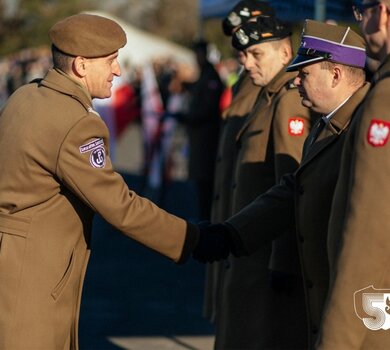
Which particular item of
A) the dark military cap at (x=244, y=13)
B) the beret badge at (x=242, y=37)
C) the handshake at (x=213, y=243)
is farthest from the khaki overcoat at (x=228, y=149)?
the handshake at (x=213, y=243)

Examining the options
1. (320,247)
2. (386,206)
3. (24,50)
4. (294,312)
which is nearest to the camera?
(386,206)

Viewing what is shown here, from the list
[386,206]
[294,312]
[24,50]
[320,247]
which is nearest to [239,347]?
[294,312]

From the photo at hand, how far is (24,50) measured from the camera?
4175 centimetres

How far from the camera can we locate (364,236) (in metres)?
3.73

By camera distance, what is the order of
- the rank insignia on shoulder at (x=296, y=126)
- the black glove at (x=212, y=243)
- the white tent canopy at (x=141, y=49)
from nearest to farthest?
the black glove at (x=212, y=243), the rank insignia on shoulder at (x=296, y=126), the white tent canopy at (x=141, y=49)

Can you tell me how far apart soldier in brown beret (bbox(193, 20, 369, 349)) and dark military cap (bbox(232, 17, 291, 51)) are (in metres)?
1.45

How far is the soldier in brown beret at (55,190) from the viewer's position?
474 cm

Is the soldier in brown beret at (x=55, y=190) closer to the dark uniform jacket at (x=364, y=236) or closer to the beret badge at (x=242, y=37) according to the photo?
the dark uniform jacket at (x=364, y=236)

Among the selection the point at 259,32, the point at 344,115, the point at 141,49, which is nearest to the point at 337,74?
the point at 344,115

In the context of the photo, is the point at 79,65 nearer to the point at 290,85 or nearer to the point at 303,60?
the point at 303,60

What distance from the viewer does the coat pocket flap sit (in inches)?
187

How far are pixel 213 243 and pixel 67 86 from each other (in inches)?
37.7

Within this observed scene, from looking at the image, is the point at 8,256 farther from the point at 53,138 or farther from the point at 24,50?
the point at 24,50

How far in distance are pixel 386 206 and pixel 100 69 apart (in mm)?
1694
